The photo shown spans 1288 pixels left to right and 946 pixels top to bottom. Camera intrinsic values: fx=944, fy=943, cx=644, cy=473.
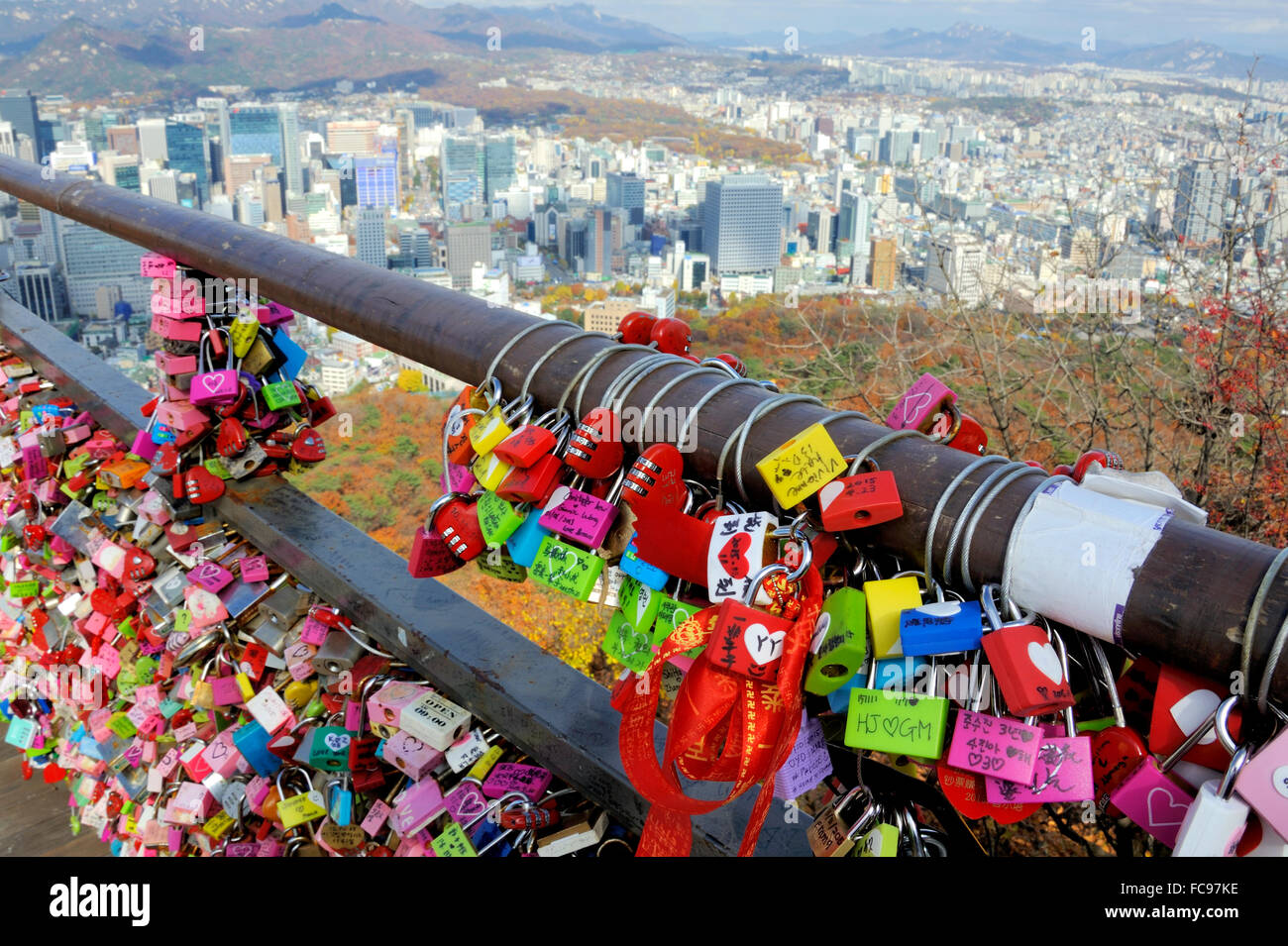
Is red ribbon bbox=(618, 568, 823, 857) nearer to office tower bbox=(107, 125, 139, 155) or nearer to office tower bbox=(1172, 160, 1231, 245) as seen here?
office tower bbox=(1172, 160, 1231, 245)

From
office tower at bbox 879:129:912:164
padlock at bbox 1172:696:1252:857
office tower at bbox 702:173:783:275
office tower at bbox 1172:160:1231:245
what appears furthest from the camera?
office tower at bbox 702:173:783:275

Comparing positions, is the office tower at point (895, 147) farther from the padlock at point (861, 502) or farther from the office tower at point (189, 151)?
the office tower at point (189, 151)

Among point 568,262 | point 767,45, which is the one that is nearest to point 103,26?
point 568,262

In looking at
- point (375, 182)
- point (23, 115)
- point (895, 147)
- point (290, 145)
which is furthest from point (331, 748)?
point (290, 145)

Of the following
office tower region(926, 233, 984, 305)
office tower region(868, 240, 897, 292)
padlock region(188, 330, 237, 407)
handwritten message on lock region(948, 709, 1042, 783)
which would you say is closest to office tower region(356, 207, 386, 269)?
office tower region(868, 240, 897, 292)

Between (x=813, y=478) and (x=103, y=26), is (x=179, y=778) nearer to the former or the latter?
(x=813, y=478)

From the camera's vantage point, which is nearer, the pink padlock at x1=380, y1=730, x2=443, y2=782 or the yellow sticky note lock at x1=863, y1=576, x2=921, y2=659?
the yellow sticky note lock at x1=863, y1=576, x2=921, y2=659

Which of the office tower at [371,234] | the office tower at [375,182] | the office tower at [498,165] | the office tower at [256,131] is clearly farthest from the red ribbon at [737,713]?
the office tower at [256,131]
